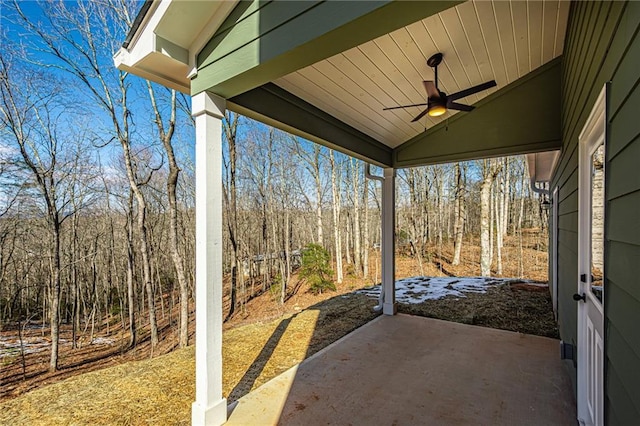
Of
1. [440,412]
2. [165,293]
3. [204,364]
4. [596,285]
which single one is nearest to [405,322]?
[440,412]

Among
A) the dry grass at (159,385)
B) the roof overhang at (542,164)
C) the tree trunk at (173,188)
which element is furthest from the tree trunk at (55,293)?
the roof overhang at (542,164)

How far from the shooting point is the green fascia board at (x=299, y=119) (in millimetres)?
2414

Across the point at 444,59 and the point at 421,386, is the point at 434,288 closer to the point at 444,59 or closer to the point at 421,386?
the point at 421,386

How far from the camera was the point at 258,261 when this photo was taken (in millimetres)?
11438

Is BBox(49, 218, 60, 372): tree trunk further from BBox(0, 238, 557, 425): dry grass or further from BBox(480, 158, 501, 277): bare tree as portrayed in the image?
BBox(480, 158, 501, 277): bare tree

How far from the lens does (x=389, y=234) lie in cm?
476

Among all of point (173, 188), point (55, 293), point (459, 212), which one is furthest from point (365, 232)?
point (55, 293)

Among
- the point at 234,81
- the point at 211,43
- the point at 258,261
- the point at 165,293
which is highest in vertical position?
the point at 211,43

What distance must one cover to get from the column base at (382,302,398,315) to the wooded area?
5.10 m

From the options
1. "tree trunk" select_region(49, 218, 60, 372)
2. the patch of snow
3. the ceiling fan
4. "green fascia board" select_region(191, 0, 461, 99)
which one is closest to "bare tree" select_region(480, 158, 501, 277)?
the patch of snow

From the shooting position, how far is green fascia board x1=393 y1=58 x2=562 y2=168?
3.41 meters

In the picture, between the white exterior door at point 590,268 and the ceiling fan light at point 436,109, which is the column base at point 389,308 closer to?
the white exterior door at point 590,268

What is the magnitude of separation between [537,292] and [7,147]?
11.5 m

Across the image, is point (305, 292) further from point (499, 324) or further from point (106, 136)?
point (106, 136)
